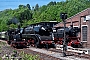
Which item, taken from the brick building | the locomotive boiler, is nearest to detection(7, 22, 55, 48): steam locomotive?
the locomotive boiler

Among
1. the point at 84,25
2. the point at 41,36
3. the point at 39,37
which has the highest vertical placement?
the point at 84,25

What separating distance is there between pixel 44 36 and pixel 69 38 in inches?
240

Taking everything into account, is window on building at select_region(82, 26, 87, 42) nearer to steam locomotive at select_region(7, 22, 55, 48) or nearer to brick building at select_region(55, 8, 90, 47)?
brick building at select_region(55, 8, 90, 47)

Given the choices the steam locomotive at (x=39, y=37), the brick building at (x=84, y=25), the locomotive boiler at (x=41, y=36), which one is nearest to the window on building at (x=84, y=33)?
the brick building at (x=84, y=25)

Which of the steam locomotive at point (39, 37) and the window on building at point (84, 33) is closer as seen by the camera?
the steam locomotive at point (39, 37)

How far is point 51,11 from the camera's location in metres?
108

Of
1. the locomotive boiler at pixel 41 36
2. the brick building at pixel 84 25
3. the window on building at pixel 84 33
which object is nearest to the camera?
the locomotive boiler at pixel 41 36

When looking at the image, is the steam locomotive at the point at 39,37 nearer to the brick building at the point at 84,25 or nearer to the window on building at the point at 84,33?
the brick building at the point at 84,25

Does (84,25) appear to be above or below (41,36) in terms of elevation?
above

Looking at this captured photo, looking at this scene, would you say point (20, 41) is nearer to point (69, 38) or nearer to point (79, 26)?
point (69, 38)

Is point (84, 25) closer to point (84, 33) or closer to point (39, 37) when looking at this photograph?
point (84, 33)

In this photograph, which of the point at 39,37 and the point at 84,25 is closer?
the point at 39,37

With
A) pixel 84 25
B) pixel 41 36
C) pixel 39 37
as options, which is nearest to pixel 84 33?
pixel 84 25

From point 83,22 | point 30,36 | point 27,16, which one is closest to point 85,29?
point 83,22
